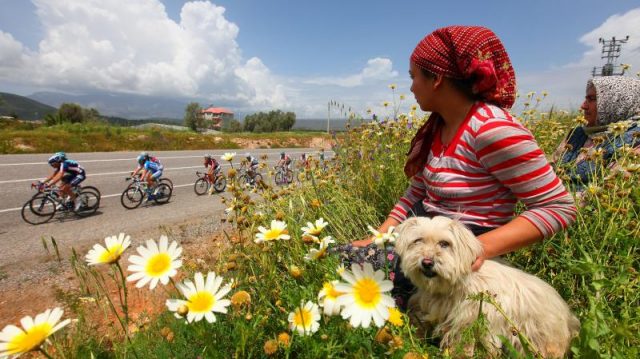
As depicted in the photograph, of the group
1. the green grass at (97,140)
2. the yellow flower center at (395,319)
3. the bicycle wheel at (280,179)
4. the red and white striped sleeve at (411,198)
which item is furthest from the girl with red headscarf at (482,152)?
the green grass at (97,140)

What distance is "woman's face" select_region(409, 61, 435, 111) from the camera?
1507 mm

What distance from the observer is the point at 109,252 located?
896 mm

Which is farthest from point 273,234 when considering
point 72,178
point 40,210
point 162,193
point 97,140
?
point 97,140

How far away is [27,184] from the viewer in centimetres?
1124

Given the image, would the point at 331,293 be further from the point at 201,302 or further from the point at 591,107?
the point at 591,107

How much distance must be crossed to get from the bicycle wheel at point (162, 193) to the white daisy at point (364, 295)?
1047 centimetres

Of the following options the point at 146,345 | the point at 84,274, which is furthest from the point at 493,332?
the point at 84,274

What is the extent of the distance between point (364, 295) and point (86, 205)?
10.2 m

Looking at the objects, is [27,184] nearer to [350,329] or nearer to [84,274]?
[84,274]

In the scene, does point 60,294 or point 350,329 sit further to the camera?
point 60,294

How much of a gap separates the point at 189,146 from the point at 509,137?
2587 cm

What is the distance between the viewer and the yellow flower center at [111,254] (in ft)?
2.77

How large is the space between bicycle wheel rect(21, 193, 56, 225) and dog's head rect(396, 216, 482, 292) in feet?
32.0

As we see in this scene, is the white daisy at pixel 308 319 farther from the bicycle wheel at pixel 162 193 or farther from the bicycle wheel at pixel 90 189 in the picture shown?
the bicycle wheel at pixel 162 193
